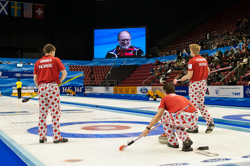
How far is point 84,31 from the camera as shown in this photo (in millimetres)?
37969

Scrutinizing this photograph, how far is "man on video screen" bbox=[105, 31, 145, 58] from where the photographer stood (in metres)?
34.5

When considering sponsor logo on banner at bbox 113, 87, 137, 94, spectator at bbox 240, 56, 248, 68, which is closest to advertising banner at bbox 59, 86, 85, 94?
sponsor logo on banner at bbox 113, 87, 137, 94

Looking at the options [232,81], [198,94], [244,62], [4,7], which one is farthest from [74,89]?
[198,94]

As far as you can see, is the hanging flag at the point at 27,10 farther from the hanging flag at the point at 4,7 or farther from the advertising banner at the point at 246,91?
the advertising banner at the point at 246,91

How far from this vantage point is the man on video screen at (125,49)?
3447cm

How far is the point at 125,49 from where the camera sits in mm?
34906

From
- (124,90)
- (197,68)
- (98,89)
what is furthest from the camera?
(98,89)

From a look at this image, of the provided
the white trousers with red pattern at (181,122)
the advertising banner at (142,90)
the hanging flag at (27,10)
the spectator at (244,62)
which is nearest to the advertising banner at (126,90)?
the advertising banner at (142,90)

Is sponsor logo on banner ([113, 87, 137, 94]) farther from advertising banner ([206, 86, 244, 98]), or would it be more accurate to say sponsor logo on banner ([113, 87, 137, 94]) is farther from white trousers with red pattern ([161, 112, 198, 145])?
white trousers with red pattern ([161, 112, 198, 145])

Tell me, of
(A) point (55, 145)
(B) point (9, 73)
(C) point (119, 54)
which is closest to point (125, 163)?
(A) point (55, 145)

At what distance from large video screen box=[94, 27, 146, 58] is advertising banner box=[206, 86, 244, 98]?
1662 cm

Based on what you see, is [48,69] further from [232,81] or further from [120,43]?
[120,43]

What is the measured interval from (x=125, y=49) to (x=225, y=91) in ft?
62.3

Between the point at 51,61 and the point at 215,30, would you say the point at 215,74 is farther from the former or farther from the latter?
the point at 51,61
